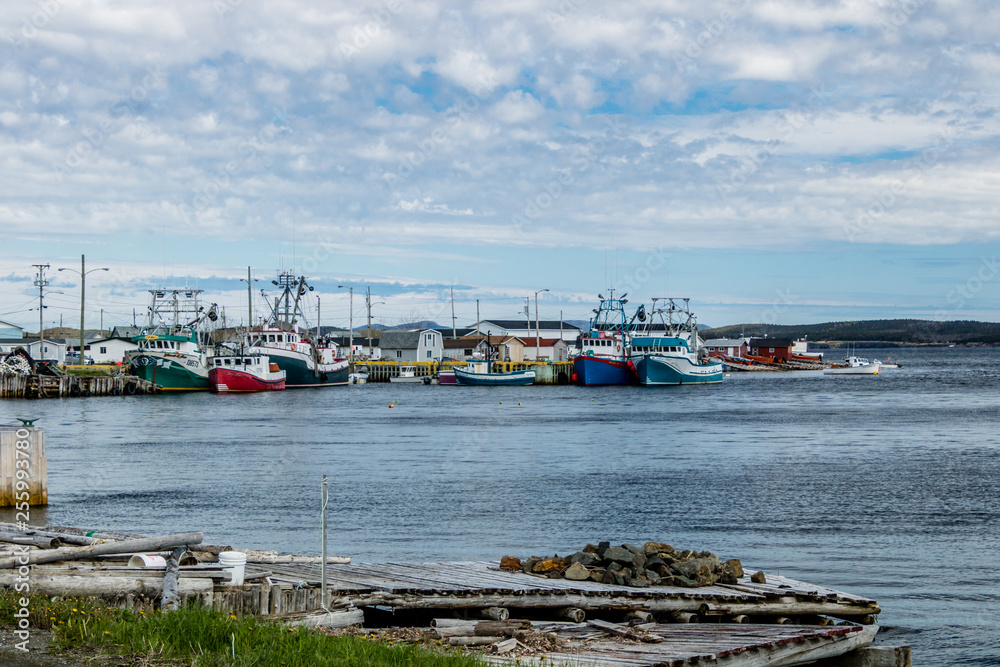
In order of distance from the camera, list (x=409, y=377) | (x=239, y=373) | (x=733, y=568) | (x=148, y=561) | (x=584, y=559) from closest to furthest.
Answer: (x=148, y=561), (x=733, y=568), (x=584, y=559), (x=239, y=373), (x=409, y=377)

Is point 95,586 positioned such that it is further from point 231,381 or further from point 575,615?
point 231,381

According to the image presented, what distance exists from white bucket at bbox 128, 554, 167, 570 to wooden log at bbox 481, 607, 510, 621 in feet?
12.0

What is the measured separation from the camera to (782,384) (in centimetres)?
11519

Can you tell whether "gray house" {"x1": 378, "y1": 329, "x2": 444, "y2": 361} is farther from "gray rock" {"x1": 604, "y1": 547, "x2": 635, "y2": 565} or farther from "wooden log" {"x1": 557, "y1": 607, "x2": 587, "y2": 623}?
"wooden log" {"x1": 557, "y1": 607, "x2": 587, "y2": 623}

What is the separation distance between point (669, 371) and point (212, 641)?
96574 millimetres

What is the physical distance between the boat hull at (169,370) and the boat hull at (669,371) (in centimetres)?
4431

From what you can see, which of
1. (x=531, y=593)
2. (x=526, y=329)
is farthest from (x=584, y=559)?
(x=526, y=329)

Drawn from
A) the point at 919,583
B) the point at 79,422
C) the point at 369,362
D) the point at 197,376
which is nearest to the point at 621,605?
the point at 919,583

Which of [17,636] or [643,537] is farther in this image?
[643,537]

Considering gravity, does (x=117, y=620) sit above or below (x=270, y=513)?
above

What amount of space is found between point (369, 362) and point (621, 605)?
123409mm

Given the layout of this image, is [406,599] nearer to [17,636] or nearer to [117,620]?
[117,620]

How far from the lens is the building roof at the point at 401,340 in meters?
141

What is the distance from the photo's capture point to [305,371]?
102 metres
